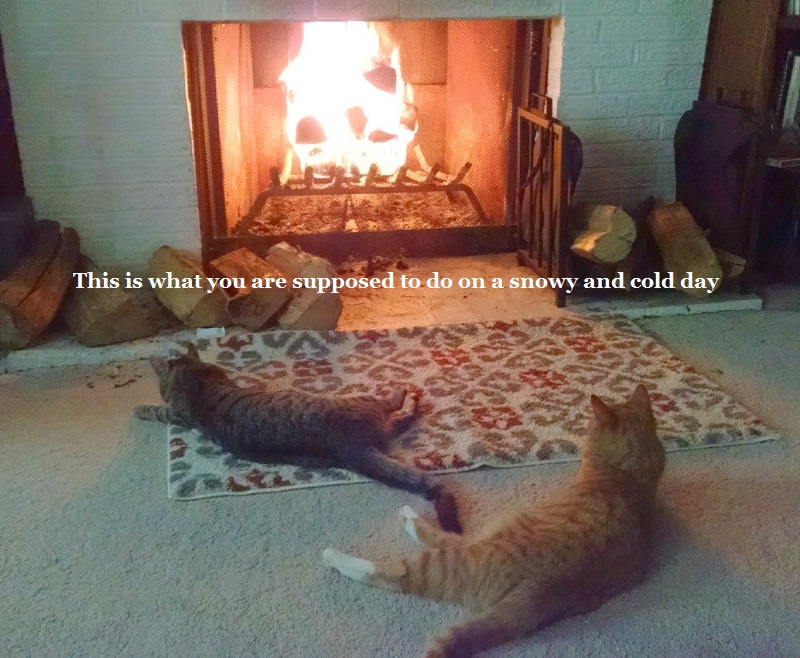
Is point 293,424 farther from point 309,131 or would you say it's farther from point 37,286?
point 309,131

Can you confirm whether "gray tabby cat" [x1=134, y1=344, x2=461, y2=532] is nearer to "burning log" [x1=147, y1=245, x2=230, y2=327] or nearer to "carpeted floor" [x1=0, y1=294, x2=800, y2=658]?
"carpeted floor" [x1=0, y1=294, x2=800, y2=658]

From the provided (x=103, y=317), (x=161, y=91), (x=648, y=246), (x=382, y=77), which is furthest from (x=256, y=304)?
(x=648, y=246)

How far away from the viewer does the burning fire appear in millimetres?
2961

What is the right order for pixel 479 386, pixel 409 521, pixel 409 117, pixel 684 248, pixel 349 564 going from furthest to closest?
1. pixel 409 117
2. pixel 684 248
3. pixel 479 386
4. pixel 409 521
5. pixel 349 564

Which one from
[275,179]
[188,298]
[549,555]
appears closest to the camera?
[549,555]

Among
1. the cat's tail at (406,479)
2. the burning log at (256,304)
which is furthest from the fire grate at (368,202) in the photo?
the cat's tail at (406,479)

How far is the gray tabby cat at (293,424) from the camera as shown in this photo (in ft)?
Result: 5.50

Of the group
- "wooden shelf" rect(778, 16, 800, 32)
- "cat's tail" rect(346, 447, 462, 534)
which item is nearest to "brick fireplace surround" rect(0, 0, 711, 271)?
"wooden shelf" rect(778, 16, 800, 32)

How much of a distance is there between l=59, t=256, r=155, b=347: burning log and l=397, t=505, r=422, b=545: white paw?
3.74 feet

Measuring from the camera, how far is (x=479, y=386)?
2.14 metres

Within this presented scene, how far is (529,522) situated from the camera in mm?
1429

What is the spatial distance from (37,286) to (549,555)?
1.67 metres

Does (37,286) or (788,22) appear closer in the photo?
(37,286)

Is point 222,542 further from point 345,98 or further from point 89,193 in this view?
point 345,98
